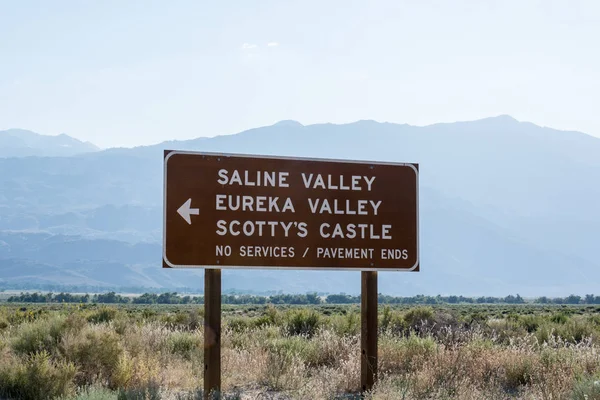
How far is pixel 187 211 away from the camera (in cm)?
866

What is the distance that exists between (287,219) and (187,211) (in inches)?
46.4

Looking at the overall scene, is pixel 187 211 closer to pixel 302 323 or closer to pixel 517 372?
pixel 517 372

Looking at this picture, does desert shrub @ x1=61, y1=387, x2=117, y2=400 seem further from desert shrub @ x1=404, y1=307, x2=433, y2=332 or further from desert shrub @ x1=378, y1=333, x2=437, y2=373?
desert shrub @ x1=404, y1=307, x2=433, y2=332

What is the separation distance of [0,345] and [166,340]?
9.01ft

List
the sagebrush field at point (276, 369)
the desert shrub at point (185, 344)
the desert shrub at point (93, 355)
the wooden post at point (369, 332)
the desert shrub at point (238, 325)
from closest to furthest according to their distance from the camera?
the sagebrush field at point (276, 369)
the wooden post at point (369, 332)
the desert shrub at point (93, 355)
the desert shrub at point (185, 344)
the desert shrub at point (238, 325)

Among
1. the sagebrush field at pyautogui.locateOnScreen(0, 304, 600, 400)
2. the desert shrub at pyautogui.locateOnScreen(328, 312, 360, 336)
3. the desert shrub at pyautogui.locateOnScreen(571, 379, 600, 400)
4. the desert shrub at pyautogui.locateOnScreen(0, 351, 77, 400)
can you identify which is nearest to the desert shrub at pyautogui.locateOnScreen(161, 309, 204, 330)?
the desert shrub at pyautogui.locateOnScreen(328, 312, 360, 336)

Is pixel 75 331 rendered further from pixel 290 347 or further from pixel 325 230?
pixel 325 230

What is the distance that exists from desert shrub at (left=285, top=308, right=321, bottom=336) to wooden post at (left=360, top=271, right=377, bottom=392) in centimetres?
797

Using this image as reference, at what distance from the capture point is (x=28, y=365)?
31.4 feet

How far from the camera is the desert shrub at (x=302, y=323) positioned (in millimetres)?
17641

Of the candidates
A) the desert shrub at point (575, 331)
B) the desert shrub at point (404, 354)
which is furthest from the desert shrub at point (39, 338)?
the desert shrub at point (575, 331)

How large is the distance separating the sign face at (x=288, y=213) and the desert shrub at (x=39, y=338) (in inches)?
149

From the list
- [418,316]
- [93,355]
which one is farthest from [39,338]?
[418,316]

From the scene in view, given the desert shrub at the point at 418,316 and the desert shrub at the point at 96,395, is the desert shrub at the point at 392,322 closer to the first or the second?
the desert shrub at the point at 418,316
